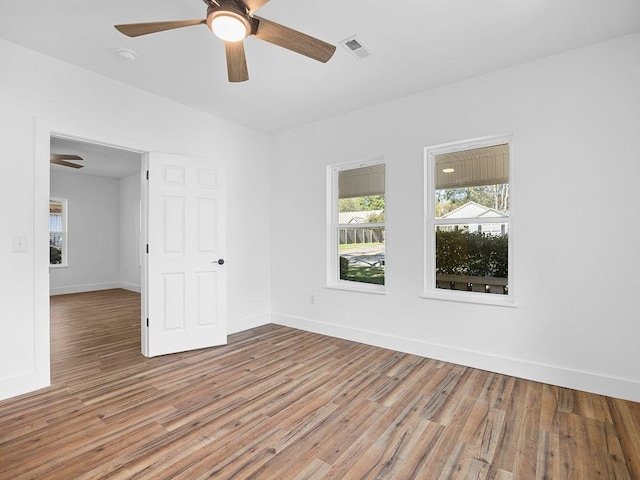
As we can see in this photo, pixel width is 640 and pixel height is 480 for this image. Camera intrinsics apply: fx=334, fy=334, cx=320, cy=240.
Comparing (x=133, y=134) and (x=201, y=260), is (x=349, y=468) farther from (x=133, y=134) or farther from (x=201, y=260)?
(x=133, y=134)

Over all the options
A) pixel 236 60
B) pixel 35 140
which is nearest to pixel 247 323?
pixel 35 140

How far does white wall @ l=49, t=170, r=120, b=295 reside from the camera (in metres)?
7.43

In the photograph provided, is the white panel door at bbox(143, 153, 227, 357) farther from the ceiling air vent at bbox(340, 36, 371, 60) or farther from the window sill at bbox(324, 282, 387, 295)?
the ceiling air vent at bbox(340, 36, 371, 60)

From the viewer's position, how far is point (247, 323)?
459cm

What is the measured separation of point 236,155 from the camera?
4500 millimetres

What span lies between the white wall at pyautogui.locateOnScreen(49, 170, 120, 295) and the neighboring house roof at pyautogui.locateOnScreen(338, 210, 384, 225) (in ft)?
21.6

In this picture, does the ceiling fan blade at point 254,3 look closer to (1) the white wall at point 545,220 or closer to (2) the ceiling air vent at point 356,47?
(2) the ceiling air vent at point 356,47

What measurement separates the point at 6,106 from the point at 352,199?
339 centimetres

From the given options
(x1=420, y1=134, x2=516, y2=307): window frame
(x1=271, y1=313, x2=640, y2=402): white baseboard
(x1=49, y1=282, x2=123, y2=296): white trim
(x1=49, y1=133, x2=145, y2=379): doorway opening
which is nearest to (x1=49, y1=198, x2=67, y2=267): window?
(x1=49, y1=133, x2=145, y2=379): doorway opening

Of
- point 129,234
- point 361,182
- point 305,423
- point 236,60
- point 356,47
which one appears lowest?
point 305,423

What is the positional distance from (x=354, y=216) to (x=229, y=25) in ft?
8.91

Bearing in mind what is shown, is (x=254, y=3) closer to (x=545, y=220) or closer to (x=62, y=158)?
(x=545, y=220)

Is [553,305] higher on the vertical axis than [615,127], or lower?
lower

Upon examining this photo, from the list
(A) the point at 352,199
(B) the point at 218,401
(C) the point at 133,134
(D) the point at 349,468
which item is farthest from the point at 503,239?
(C) the point at 133,134
